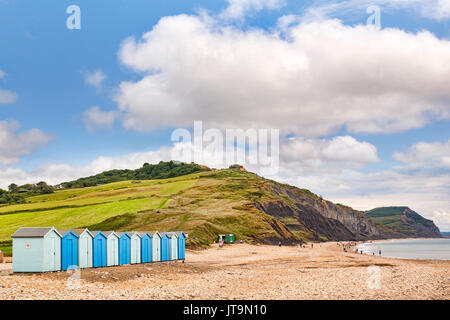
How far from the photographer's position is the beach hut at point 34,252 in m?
33.6

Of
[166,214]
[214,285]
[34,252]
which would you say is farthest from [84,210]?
[214,285]

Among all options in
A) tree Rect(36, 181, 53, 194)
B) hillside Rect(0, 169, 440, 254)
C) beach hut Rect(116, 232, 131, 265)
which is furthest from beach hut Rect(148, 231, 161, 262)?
tree Rect(36, 181, 53, 194)

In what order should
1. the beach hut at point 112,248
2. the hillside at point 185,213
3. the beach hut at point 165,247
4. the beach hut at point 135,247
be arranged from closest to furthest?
the beach hut at point 112,248, the beach hut at point 135,247, the beach hut at point 165,247, the hillside at point 185,213

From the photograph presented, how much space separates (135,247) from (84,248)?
29.0ft

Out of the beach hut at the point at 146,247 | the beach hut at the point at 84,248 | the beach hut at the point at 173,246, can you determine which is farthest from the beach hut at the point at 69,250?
the beach hut at the point at 173,246

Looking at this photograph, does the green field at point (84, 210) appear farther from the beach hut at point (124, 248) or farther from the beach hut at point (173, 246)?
the beach hut at point (124, 248)

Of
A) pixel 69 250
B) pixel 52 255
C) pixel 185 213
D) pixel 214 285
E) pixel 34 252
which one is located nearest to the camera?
pixel 214 285

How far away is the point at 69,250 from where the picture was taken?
3638 centimetres

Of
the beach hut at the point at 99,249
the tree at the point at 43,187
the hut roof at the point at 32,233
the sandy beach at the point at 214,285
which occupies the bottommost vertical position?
the sandy beach at the point at 214,285

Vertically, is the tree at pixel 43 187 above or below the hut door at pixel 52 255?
above

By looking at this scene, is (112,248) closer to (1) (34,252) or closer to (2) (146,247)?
(2) (146,247)

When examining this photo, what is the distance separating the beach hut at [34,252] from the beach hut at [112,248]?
7.27 m
